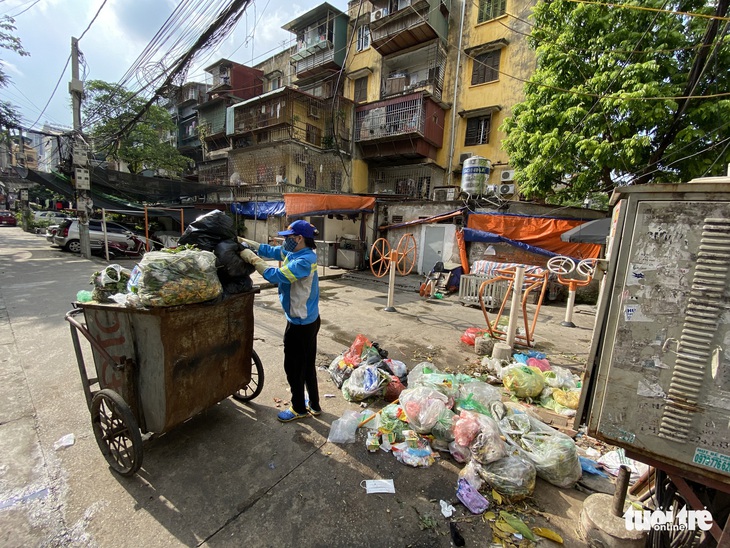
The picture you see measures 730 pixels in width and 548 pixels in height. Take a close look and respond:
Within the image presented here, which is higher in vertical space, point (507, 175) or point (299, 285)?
point (507, 175)

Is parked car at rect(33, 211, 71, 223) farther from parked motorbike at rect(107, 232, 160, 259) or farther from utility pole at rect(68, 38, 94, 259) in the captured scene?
utility pole at rect(68, 38, 94, 259)

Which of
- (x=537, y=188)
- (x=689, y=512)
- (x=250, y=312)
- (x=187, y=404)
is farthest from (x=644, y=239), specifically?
(x=537, y=188)

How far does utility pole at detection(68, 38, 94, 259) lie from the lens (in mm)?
10703

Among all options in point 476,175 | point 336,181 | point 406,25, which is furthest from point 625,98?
point 336,181

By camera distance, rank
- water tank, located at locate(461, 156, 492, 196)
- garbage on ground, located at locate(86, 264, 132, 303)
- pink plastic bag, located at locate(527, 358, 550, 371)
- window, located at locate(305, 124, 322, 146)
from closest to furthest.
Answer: garbage on ground, located at locate(86, 264, 132, 303) → pink plastic bag, located at locate(527, 358, 550, 371) → water tank, located at locate(461, 156, 492, 196) → window, located at locate(305, 124, 322, 146)

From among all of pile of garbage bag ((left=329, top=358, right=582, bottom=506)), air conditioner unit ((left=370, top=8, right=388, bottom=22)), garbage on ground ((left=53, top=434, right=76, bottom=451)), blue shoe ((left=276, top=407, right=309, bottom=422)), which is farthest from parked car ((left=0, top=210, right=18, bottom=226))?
pile of garbage bag ((left=329, top=358, right=582, bottom=506))

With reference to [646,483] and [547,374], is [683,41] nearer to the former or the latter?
[547,374]

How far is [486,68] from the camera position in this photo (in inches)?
612

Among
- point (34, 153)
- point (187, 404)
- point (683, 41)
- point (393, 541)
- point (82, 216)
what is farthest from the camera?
point (34, 153)

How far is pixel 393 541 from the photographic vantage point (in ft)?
5.83

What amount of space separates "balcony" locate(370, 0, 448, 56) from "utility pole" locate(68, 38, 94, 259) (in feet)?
45.1

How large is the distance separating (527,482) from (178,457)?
8.37 ft

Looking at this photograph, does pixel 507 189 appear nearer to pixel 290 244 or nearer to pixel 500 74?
pixel 500 74

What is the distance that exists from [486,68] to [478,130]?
2961 mm
